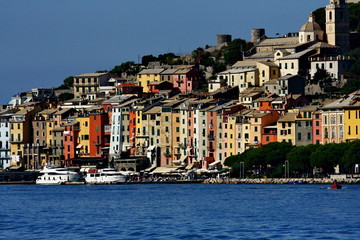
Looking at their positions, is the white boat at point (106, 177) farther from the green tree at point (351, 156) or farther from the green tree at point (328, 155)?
the green tree at point (351, 156)

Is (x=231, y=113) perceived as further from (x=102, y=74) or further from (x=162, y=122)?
(x=102, y=74)

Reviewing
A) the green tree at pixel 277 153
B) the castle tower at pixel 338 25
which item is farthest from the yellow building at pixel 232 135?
the castle tower at pixel 338 25

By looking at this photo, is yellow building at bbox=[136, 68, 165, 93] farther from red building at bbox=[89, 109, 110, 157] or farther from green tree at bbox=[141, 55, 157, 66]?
red building at bbox=[89, 109, 110, 157]

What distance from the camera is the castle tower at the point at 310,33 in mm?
154375

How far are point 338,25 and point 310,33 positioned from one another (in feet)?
10.6

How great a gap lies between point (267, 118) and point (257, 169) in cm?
702

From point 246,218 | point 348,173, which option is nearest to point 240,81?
point 348,173

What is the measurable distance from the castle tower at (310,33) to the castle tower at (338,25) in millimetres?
942

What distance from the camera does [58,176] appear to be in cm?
13638

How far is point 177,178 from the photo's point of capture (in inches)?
5236

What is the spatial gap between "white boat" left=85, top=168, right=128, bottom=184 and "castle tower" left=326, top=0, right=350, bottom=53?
111 feet

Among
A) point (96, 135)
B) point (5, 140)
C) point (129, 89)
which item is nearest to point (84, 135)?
point (96, 135)

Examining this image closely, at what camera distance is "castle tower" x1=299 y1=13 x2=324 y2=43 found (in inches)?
6078

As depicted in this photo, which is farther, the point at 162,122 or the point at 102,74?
the point at 102,74
